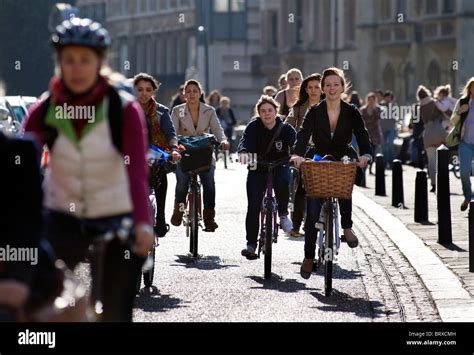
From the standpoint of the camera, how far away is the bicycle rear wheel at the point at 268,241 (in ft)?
42.2

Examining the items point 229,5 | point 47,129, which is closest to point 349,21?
point 229,5

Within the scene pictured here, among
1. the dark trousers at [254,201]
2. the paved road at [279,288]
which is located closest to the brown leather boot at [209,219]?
the paved road at [279,288]

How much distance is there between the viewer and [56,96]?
19.6 ft

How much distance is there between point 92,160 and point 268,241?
697cm

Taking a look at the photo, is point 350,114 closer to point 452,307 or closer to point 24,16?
point 452,307

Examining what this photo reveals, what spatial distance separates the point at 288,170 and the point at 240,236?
12.7 feet

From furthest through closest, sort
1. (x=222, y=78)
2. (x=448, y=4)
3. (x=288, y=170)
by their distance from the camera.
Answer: (x=222, y=78) < (x=448, y=4) < (x=288, y=170)

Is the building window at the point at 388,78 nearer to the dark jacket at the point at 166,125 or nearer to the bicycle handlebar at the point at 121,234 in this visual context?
the dark jacket at the point at 166,125

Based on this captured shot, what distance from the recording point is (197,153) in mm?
15258

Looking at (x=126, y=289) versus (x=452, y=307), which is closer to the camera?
(x=126, y=289)

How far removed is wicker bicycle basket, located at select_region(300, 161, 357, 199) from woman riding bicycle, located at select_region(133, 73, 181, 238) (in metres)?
1.53

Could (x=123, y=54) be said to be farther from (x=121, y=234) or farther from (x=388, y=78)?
(x=121, y=234)
